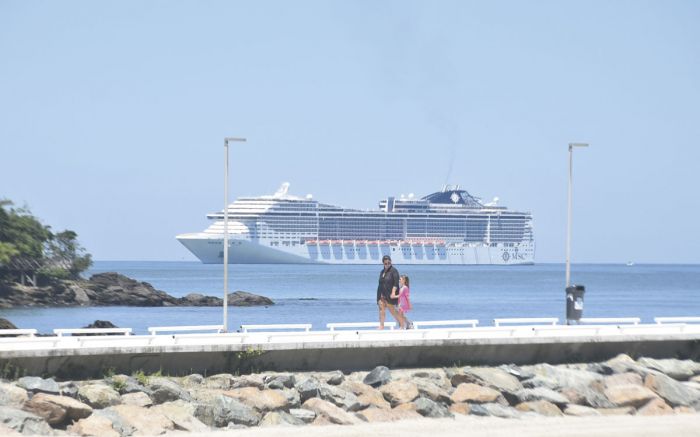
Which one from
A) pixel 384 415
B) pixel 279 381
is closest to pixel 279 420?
pixel 279 381

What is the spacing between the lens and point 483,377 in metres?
17.5

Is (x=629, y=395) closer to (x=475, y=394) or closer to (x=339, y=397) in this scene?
(x=475, y=394)

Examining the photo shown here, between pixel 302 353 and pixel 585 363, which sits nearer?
pixel 302 353

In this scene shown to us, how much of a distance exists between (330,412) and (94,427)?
2.99 meters

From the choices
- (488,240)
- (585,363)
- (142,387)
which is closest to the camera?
(142,387)

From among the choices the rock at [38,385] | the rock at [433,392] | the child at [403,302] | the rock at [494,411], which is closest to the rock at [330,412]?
the rock at [433,392]

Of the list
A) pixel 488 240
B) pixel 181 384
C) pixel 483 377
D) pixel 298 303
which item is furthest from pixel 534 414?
pixel 488 240

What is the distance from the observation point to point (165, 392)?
15.4 metres

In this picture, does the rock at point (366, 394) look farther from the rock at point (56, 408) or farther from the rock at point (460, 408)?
the rock at point (56, 408)

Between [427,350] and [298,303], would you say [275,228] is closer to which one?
[298,303]

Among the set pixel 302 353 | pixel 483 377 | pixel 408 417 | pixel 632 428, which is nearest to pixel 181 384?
pixel 302 353

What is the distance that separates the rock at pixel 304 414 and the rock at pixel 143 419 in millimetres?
1628

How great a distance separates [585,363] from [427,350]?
2619 mm

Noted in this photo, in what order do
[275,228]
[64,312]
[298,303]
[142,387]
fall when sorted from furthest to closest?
1. [275,228]
2. [298,303]
3. [64,312]
4. [142,387]
